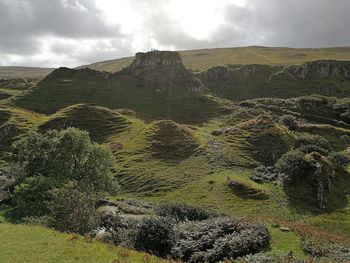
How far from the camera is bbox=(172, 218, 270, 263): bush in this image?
2930 cm

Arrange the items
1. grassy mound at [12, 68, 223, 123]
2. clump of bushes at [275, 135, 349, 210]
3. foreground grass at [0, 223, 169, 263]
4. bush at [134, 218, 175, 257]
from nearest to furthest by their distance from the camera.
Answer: foreground grass at [0, 223, 169, 263] → bush at [134, 218, 175, 257] → clump of bushes at [275, 135, 349, 210] → grassy mound at [12, 68, 223, 123]

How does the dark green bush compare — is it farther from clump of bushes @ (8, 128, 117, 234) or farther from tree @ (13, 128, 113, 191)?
tree @ (13, 128, 113, 191)

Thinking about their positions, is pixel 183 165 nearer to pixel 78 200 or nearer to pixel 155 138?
pixel 155 138

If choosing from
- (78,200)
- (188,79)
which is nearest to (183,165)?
(78,200)

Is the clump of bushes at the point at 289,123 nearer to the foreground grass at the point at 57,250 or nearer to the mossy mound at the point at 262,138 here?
the mossy mound at the point at 262,138

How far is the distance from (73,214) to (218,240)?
12615 mm

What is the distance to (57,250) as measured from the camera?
2656 cm

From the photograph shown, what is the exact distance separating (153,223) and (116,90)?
149307 mm

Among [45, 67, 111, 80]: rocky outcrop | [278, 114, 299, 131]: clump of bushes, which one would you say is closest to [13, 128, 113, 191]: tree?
[278, 114, 299, 131]: clump of bushes

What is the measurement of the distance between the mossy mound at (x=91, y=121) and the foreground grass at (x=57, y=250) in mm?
88990

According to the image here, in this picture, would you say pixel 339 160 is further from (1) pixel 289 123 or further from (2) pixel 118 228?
(2) pixel 118 228

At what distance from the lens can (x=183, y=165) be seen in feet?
293

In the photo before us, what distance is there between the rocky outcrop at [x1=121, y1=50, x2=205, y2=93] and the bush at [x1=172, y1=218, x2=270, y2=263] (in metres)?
146

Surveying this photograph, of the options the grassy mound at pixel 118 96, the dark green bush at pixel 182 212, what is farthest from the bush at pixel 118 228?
the grassy mound at pixel 118 96
